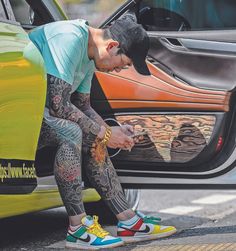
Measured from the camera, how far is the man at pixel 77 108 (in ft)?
14.5

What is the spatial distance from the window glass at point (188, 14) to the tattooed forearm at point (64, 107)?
0.87m

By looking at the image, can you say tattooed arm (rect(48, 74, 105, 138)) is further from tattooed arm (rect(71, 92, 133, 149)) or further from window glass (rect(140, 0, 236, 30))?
window glass (rect(140, 0, 236, 30))

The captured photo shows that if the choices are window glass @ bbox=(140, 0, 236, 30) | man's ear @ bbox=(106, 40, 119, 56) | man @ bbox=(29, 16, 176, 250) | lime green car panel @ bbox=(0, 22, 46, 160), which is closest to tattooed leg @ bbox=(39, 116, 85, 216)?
man @ bbox=(29, 16, 176, 250)

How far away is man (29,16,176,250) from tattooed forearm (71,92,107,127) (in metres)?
0.06

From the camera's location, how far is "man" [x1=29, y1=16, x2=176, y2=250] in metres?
4.42

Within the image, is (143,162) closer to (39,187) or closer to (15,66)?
(39,187)

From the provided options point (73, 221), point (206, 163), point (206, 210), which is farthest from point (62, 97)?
point (206, 210)

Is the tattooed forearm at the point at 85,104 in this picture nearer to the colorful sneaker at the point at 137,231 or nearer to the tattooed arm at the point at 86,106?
the tattooed arm at the point at 86,106

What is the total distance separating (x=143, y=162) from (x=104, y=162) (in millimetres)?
295

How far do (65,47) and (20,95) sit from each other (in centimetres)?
39

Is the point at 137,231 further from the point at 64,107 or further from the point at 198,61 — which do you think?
the point at 198,61

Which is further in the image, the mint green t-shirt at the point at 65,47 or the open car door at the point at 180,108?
the open car door at the point at 180,108

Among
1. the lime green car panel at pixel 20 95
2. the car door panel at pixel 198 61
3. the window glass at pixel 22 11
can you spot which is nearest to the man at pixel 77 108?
the lime green car panel at pixel 20 95

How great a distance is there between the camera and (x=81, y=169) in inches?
186
